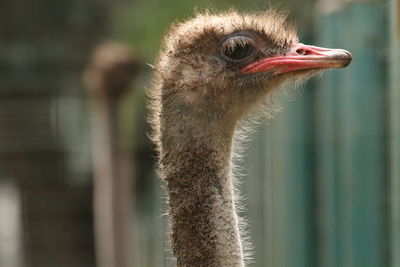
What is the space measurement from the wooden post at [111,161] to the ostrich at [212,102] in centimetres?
412

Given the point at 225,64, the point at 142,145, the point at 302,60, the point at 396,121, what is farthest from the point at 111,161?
the point at 302,60

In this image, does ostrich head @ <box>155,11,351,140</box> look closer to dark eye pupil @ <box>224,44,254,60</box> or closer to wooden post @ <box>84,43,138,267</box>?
dark eye pupil @ <box>224,44,254,60</box>

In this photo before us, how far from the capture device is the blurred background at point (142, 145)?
18.7 ft

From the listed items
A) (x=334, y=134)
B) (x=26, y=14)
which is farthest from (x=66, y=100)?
(x=334, y=134)

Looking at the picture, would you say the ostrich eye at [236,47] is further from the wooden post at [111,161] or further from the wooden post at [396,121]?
the wooden post at [111,161]

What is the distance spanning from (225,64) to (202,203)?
1.57ft

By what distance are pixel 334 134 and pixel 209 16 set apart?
2173 millimetres

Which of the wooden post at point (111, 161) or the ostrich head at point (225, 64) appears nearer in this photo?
the ostrich head at point (225, 64)

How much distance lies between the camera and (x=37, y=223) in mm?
10047

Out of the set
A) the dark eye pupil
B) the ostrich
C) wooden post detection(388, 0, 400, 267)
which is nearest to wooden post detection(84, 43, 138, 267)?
wooden post detection(388, 0, 400, 267)

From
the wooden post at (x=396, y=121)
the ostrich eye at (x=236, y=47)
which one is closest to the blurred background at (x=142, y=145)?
the wooden post at (x=396, y=121)

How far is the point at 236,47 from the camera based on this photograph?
12.8 ft

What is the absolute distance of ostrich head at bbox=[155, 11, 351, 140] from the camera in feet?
12.7

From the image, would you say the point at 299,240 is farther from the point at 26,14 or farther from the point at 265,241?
the point at 26,14
